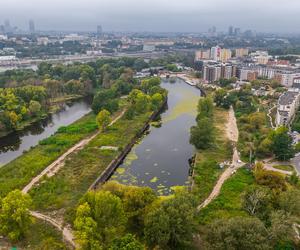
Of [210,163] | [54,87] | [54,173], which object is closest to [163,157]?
[210,163]

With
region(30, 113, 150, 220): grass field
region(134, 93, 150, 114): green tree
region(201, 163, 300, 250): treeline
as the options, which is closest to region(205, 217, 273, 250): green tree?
region(201, 163, 300, 250): treeline

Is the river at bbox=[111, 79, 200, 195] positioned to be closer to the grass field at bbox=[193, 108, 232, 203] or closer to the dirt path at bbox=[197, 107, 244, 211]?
the grass field at bbox=[193, 108, 232, 203]

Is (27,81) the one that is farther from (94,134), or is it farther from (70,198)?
(70,198)

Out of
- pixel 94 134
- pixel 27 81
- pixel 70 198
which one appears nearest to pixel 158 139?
pixel 94 134

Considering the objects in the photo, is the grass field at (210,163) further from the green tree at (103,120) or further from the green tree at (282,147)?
the green tree at (103,120)

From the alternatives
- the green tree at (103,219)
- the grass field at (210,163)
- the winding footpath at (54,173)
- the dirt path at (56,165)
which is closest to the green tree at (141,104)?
the winding footpath at (54,173)
